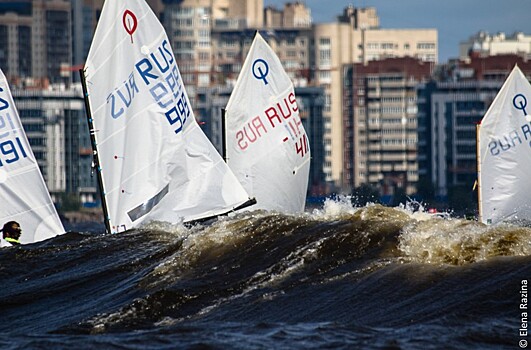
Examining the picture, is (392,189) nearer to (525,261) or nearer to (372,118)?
(372,118)

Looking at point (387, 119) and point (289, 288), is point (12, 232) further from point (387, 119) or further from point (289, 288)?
point (387, 119)

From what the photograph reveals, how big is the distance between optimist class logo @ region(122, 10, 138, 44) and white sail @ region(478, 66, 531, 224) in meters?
21.4

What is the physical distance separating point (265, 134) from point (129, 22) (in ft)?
36.2

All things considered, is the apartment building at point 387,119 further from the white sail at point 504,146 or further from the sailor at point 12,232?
the sailor at point 12,232

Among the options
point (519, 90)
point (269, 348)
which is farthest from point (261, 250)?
point (519, 90)

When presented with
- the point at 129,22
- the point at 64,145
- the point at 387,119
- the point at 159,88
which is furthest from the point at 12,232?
the point at 387,119

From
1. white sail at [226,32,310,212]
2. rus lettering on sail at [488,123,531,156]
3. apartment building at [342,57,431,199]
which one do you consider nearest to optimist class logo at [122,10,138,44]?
white sail at [226,32,310,212]

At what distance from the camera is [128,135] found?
3023cm

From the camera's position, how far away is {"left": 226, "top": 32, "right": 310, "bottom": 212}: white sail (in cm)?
4050

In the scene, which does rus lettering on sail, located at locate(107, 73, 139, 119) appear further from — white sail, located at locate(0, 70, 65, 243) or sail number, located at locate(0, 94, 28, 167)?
sail number, located at locate(0, 94, 28, 167)

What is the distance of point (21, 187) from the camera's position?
30.7m

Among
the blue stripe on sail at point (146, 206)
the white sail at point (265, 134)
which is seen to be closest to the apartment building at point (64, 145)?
the white sail at point (265, 134)

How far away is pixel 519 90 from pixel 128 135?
2320cm

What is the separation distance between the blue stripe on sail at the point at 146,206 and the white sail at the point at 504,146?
21096mm
